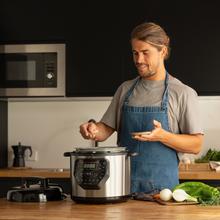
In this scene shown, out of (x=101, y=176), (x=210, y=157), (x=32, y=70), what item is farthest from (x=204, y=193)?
(x=32, y=70)

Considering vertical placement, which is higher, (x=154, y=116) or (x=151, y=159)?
(x=154, y=116)

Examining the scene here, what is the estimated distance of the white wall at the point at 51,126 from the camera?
4.27 meters

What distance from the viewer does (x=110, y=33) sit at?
3980 mm

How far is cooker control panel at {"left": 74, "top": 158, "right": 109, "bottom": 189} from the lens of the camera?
197 centimetres

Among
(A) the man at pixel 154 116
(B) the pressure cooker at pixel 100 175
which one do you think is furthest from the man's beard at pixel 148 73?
(B) the pressure cooker at pixel 100 175

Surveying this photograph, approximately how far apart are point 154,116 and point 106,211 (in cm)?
66

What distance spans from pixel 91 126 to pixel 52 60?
1795 millimetres

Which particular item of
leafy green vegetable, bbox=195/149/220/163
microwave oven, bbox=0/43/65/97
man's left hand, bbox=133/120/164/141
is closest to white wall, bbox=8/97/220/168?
microwave oven, bbox=0/43/65/97

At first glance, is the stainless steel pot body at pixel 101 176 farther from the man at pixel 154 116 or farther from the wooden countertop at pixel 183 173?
the wooden countertop at pixel 183 173

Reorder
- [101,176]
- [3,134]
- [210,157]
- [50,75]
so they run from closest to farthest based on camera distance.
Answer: [101,176] < [210,157] < [50,75] < [3,134]

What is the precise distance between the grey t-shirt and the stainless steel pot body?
1.37 feet

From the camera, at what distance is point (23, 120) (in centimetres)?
438

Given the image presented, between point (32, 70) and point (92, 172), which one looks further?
point (32, 70)

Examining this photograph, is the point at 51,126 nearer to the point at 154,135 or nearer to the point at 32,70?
the point at 32,70
